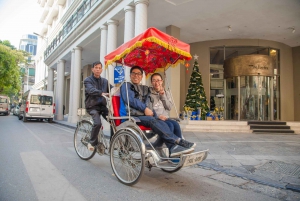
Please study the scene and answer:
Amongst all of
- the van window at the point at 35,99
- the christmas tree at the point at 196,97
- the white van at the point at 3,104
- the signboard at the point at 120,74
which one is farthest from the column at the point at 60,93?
the signboard at the point at 120,74

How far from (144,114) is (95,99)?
4.58 ft

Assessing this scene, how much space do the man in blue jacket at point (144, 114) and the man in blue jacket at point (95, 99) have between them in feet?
2.26

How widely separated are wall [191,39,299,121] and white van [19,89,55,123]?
11790 mm

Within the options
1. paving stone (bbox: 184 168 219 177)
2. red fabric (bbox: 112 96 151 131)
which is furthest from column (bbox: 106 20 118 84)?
paving stone (bbox: 184 168 219 177)

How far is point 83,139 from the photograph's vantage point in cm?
505

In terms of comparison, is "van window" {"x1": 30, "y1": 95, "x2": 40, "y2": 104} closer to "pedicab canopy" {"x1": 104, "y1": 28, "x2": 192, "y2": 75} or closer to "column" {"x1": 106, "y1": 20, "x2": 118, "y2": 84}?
"column" {"x1": 106, "y1": 20, "x2": 118, "y2": 84}

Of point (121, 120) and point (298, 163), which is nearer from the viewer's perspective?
point (121, 120)

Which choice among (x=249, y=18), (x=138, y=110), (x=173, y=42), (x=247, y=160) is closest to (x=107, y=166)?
(x=138, y=110)

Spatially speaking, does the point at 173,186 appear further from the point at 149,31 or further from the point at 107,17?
the point at 107,17

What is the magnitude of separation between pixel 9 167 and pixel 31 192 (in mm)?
1670

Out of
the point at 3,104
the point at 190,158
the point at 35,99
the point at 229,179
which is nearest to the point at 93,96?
the point at 190,158

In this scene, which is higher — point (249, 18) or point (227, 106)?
point (249, 18)

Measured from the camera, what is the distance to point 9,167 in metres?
4.27

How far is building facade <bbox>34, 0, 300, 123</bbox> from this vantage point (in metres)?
11.3
